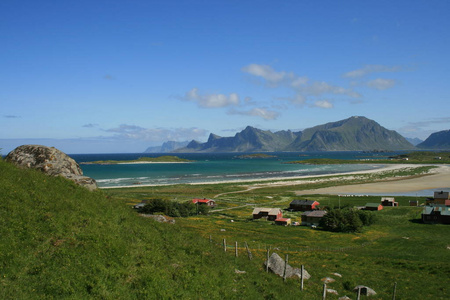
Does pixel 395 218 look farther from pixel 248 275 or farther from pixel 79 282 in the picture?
pixel 79 282

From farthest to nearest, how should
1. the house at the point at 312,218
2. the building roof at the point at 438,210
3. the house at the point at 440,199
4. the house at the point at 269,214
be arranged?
the house at the point at 440,199 → the house at the point at 269,214 → the house at the point at 312,218 → the building roof at the point at 438,210

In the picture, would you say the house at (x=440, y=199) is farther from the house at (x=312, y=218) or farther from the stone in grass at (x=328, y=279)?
the stone in grass at (x=328, y=279)

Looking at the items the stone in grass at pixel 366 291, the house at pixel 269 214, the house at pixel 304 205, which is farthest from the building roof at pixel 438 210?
the stone in grass at pixel 366 291

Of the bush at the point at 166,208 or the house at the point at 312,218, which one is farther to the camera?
the bush at the point at 166,208

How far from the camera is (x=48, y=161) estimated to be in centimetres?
2798

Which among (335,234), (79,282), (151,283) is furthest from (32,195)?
(335,234)

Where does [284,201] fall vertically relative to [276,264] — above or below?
below

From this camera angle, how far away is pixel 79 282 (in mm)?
13367

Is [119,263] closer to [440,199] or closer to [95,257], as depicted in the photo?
[95,257]

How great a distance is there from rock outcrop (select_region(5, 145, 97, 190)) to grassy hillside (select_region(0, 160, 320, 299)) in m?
4.75

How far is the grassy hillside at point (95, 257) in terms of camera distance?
13.4 m

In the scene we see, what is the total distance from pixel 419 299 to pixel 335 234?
103ft

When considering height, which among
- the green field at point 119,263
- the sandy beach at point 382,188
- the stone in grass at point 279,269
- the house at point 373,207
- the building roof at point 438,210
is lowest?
the sandy beach at point 382,188

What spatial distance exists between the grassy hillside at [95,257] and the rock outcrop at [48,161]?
475cm
